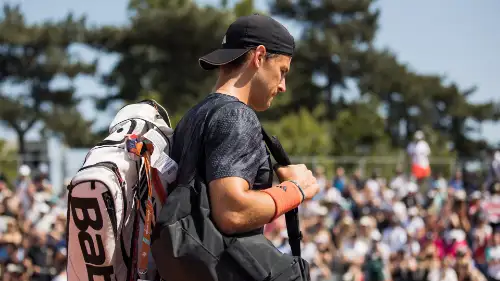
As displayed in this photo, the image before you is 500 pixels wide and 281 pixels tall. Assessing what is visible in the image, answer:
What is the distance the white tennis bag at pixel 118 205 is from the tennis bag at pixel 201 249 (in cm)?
18

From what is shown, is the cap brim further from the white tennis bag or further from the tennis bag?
the tennis bag

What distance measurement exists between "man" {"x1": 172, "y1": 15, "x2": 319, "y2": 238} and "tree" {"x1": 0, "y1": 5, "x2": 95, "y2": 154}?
34.8 metres

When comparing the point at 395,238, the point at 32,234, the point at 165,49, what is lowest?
the point at 165,49

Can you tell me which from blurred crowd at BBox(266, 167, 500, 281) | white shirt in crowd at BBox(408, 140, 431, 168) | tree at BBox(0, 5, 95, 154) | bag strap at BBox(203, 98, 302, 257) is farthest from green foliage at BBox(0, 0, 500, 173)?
bag strap at BBox(203, 98, 302, 257)

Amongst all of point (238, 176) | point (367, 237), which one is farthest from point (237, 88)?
point (367, 237)

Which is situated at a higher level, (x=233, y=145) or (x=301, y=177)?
(x=233, y=145)

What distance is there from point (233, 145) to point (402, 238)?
10.1m

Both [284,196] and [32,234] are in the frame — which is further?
[32,234]

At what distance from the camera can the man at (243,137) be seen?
2.75 metres

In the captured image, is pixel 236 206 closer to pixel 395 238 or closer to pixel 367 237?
pixel 367 237

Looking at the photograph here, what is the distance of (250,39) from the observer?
2.98m

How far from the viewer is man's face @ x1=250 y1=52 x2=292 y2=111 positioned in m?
3.03

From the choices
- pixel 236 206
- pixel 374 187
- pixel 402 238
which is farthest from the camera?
pixel 374 187

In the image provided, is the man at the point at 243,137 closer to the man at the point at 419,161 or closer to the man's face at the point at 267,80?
the man's face at the point at 267,80
